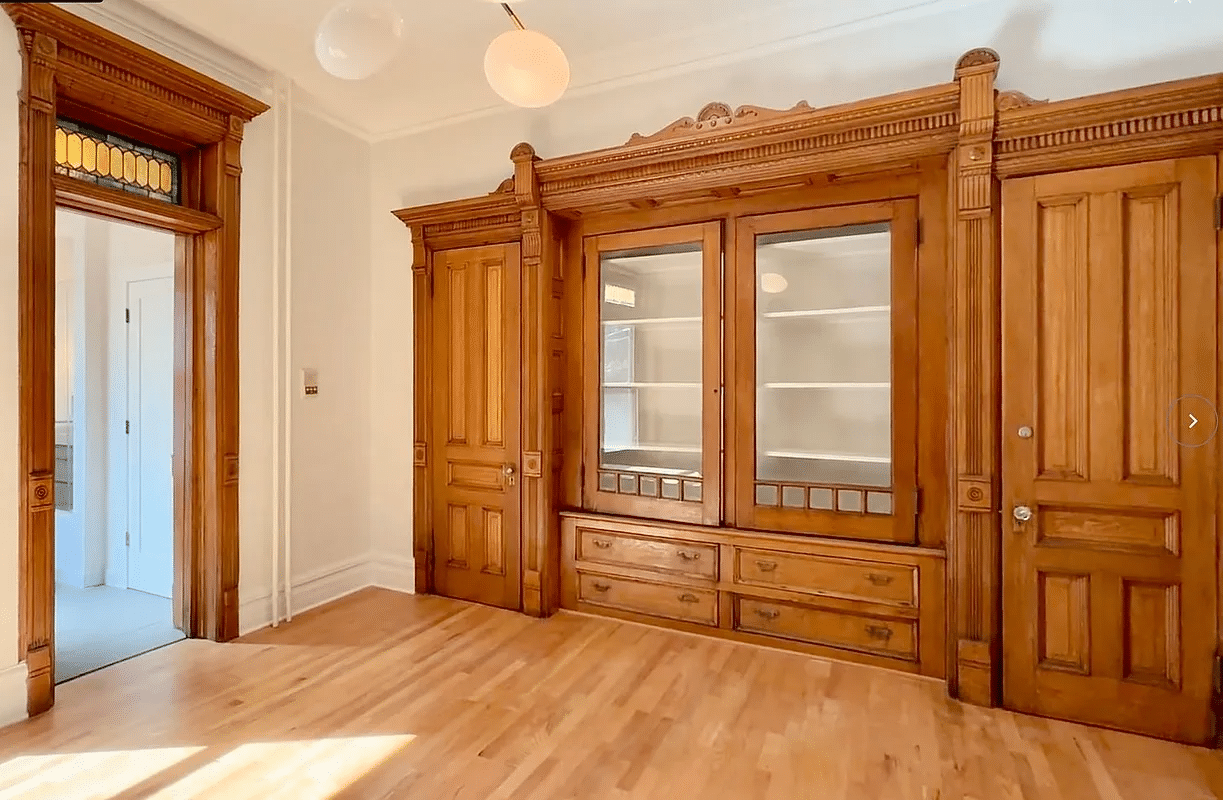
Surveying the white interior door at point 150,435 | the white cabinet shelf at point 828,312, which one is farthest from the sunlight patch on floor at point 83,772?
the white cabinet shelf at point 828,312

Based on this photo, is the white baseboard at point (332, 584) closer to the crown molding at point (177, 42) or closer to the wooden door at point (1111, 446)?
the crown molding at point (177, 42)

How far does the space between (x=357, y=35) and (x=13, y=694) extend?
2901 millimetres

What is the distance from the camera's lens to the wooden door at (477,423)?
157 inches

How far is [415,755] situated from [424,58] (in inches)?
136

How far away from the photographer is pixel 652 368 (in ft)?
12.3

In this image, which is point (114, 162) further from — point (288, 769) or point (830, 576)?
point (830, 576)

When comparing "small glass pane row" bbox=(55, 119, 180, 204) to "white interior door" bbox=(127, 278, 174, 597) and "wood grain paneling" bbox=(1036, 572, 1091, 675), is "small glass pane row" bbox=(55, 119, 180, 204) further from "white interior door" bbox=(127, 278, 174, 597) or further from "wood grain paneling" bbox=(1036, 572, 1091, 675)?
"wood grain paneling" bbox=(1036, 572, 1091, 675)

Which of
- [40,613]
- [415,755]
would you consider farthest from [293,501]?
[415,755]

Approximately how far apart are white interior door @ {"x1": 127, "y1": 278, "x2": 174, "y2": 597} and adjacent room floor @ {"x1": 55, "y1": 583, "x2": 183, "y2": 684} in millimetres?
184

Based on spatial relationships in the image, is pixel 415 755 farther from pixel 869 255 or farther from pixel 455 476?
pixel 869 255

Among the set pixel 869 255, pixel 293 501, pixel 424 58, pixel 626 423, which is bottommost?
pixel 293 501

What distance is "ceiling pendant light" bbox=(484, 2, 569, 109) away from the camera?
1913mm

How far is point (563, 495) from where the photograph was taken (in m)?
3.99

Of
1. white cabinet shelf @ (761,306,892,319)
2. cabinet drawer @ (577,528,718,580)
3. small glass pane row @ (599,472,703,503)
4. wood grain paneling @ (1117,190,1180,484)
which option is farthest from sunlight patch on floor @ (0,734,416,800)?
wood grain paneling @ (1117,190,1180,484)
